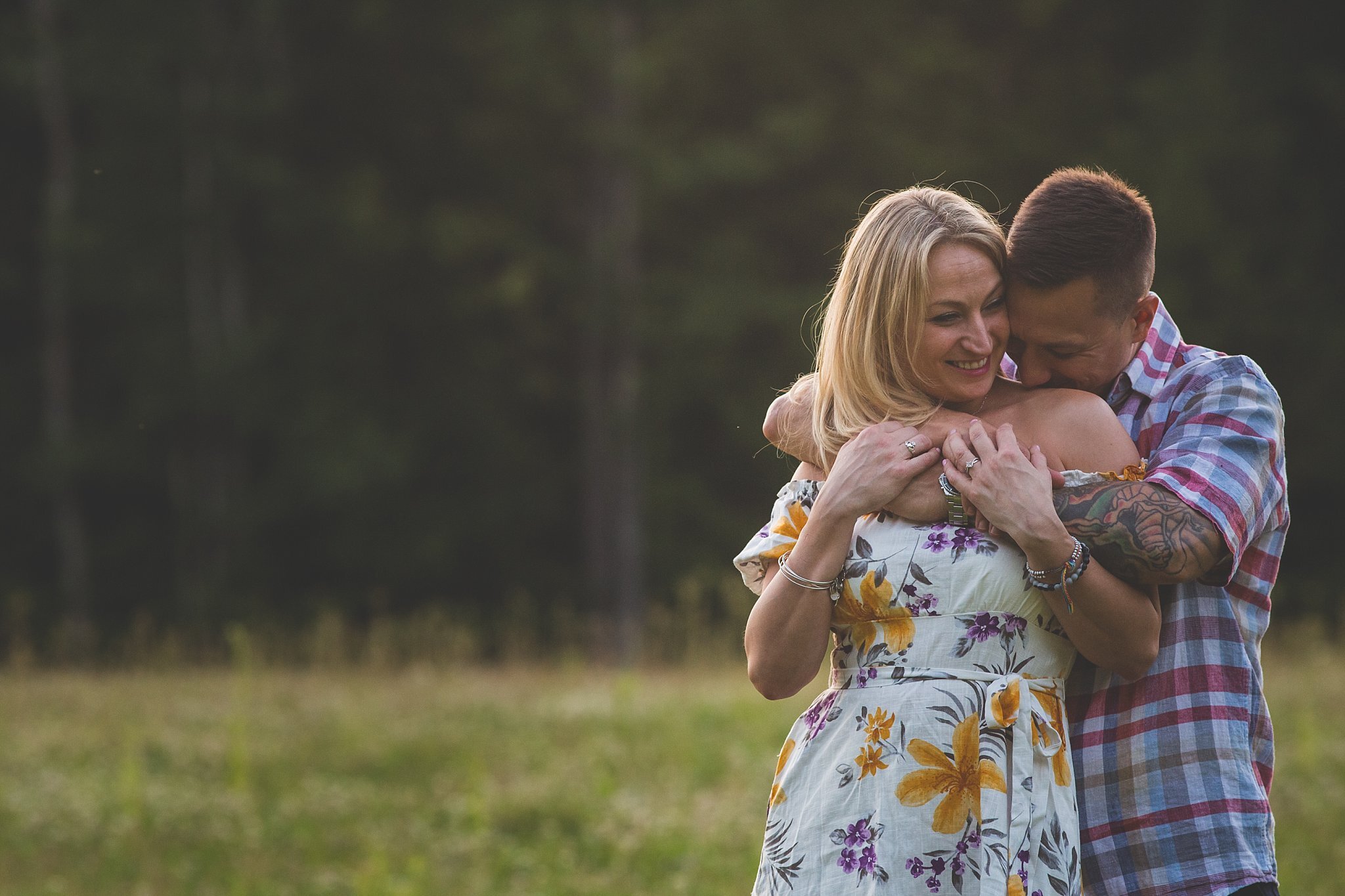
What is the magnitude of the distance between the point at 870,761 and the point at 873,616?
23 centimetres

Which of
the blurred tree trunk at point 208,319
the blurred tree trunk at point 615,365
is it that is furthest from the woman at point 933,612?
the blurred tree trunk at point 208,319

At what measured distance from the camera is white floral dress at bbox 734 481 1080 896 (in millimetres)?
1970

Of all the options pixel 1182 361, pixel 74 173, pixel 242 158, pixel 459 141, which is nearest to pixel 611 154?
pixel 459 141

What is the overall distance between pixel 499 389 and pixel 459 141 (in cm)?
352

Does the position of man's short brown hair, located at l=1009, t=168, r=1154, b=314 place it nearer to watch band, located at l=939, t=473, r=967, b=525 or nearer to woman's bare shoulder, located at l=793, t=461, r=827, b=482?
watch band, located at l=939, t=473, r=967, b=525

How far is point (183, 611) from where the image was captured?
1691 cm

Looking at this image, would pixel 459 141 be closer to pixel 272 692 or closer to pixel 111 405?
pixel 111 405

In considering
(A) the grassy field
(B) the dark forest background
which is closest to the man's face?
(A) the grassy field

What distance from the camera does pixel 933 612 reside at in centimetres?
204

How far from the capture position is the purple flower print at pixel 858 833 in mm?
2010

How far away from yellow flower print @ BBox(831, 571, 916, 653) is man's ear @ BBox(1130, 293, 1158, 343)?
601 mm

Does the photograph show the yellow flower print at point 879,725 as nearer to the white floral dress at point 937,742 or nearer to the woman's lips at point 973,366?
the white floral dress at point 937,742

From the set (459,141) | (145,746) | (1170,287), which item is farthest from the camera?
(459,141)

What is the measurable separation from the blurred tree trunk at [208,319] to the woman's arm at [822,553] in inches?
633
